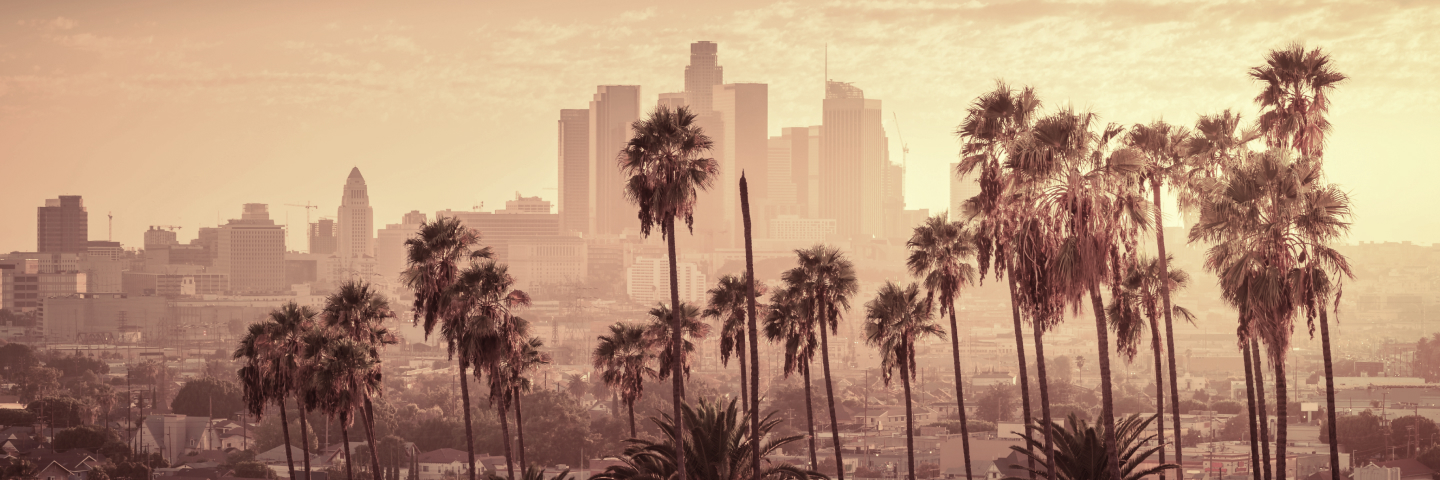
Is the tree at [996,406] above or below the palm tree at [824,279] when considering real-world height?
below

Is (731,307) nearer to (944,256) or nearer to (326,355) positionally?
(944,256)

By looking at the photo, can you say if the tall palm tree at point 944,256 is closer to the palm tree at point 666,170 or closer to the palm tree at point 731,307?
the palm tree at point 731,307

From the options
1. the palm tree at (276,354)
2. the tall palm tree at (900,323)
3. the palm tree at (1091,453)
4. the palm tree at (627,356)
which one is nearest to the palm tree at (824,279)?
the tall palm tree at (900,323)

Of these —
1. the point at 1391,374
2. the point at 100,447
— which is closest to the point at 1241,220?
the point at 100,447

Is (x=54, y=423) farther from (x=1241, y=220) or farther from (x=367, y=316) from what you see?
(x=1241, y=220)

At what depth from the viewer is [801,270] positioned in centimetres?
4044

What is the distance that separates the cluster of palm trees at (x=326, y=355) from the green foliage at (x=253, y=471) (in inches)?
2403

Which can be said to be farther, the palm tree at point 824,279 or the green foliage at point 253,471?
the green foliage at point 253,471

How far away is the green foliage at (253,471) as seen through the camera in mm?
97800

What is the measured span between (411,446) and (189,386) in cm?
5060

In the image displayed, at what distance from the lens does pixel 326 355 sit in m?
38.8

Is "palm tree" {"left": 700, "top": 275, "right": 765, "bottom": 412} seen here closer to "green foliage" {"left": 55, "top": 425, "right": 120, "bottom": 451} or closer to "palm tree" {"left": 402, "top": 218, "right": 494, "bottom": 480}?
"palm tree" {"left": 402, "top": 218, "right": 494, "bottom": 480}

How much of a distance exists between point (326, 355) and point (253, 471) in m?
66.8

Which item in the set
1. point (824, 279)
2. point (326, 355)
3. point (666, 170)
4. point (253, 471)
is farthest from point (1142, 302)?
point (253, 471)
